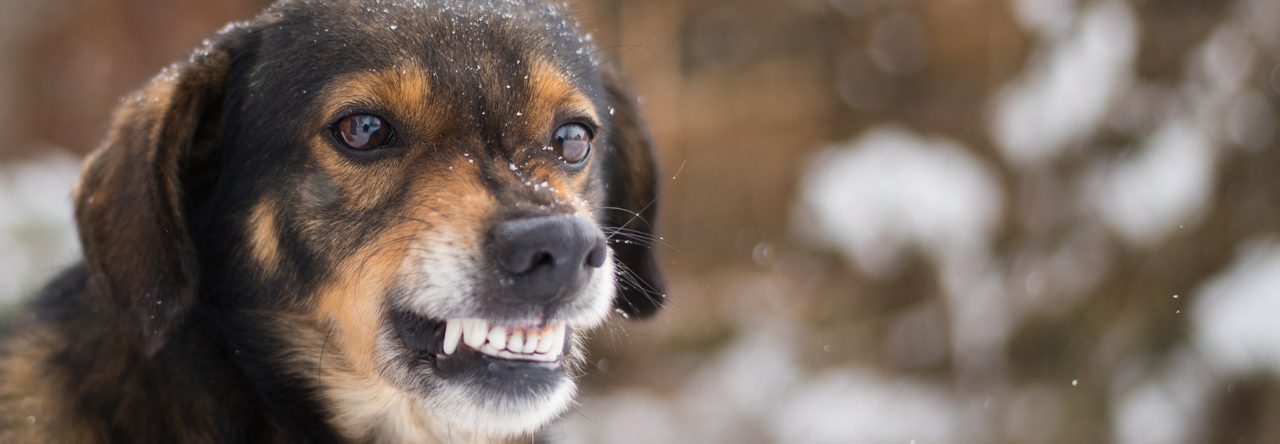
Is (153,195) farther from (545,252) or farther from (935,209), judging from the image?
(935,209)

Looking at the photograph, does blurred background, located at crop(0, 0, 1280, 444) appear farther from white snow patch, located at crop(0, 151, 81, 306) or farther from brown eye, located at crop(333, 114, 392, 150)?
brown eye, located at crop(333, 114, 392, 150)

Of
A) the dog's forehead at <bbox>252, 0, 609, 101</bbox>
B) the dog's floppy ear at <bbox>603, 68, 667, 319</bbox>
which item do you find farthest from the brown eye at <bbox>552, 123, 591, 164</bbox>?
the dog's floppy ear at <bbox>603, 68, 667, 319</bbox>

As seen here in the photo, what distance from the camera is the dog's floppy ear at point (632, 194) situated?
3656 millimetres

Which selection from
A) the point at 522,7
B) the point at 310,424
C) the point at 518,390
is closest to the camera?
the point at 518,390

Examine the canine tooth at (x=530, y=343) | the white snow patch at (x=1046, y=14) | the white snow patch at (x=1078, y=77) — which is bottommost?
the canine tooth at (x=530, y=343)

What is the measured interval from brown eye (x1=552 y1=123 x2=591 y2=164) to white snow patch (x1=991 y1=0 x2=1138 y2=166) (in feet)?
16.3

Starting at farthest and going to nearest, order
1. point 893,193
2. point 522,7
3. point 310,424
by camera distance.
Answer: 1. point 893,193
2. point 522,7
3. point 310,424

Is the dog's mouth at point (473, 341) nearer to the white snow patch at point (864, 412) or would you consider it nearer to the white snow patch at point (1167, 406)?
the white snow patch at point (864, 412)

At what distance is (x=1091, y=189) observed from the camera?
752 cm

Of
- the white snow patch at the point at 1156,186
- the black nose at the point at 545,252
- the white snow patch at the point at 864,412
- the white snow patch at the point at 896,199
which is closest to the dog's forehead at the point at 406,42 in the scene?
the black nose at the point at 545,252

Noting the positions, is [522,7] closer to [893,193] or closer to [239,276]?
[239,276]

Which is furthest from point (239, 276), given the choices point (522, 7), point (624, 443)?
point (624, 443)

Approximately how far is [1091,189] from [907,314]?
1.41m

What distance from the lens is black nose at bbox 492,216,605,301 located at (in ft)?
8.43
